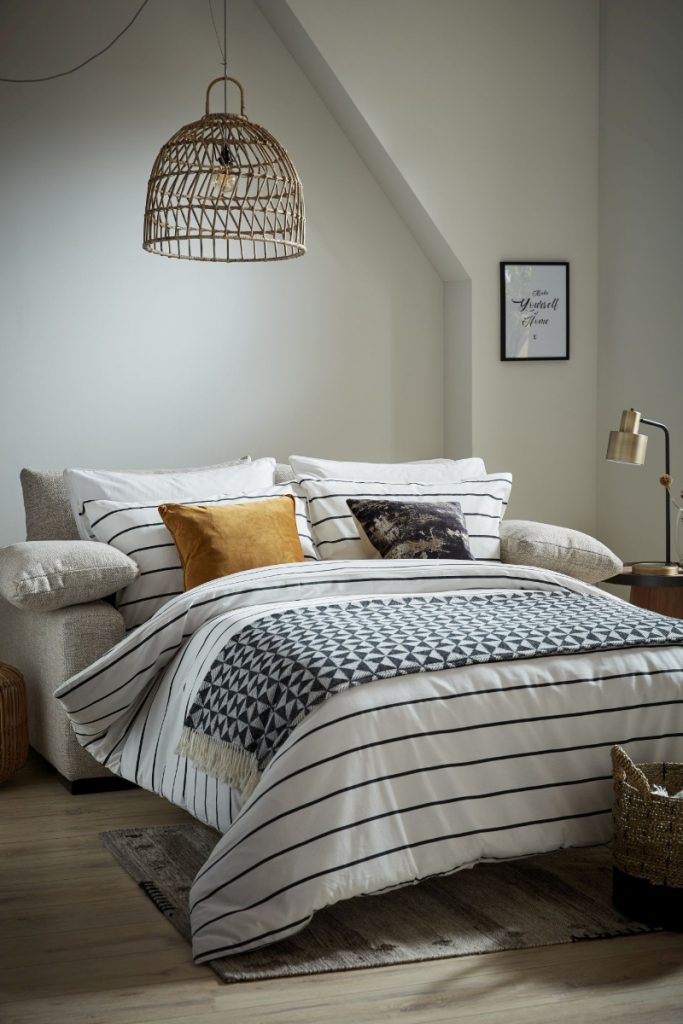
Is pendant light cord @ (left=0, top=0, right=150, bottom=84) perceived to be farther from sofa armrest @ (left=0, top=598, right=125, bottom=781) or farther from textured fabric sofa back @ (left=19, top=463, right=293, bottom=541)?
sofa armrest @ (left=0, top=598, right=125, bottom=781)

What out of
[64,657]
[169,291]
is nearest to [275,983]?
[64,657]

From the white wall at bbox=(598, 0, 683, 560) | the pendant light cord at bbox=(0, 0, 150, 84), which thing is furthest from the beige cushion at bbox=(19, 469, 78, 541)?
the white wall at bbox=(598, 0, 683, 560)

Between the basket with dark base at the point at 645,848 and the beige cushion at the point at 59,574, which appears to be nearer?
the basket with dark base at the point at 645,848

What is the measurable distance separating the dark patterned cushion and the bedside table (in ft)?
1.82

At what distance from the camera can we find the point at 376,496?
12.9ft

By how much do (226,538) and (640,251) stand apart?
237 centimetres

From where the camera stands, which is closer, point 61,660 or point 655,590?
point 61,660

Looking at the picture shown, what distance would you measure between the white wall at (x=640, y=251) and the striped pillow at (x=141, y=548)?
6.30 feet

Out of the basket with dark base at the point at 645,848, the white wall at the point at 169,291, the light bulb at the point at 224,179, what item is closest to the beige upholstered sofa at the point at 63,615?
the white wall at the point at 169,291

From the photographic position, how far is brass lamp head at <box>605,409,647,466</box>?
3.95m

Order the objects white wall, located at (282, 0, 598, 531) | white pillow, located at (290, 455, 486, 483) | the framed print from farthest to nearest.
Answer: the framed print
white wall, located at (282, 0, 598, 531)
white pillow, located at (290, 455, 486, 483)

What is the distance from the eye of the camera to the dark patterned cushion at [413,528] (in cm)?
372

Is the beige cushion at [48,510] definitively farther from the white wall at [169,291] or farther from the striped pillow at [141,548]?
the white wall at [169,291]

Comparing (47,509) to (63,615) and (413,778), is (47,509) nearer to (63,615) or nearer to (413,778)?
(63,615)
